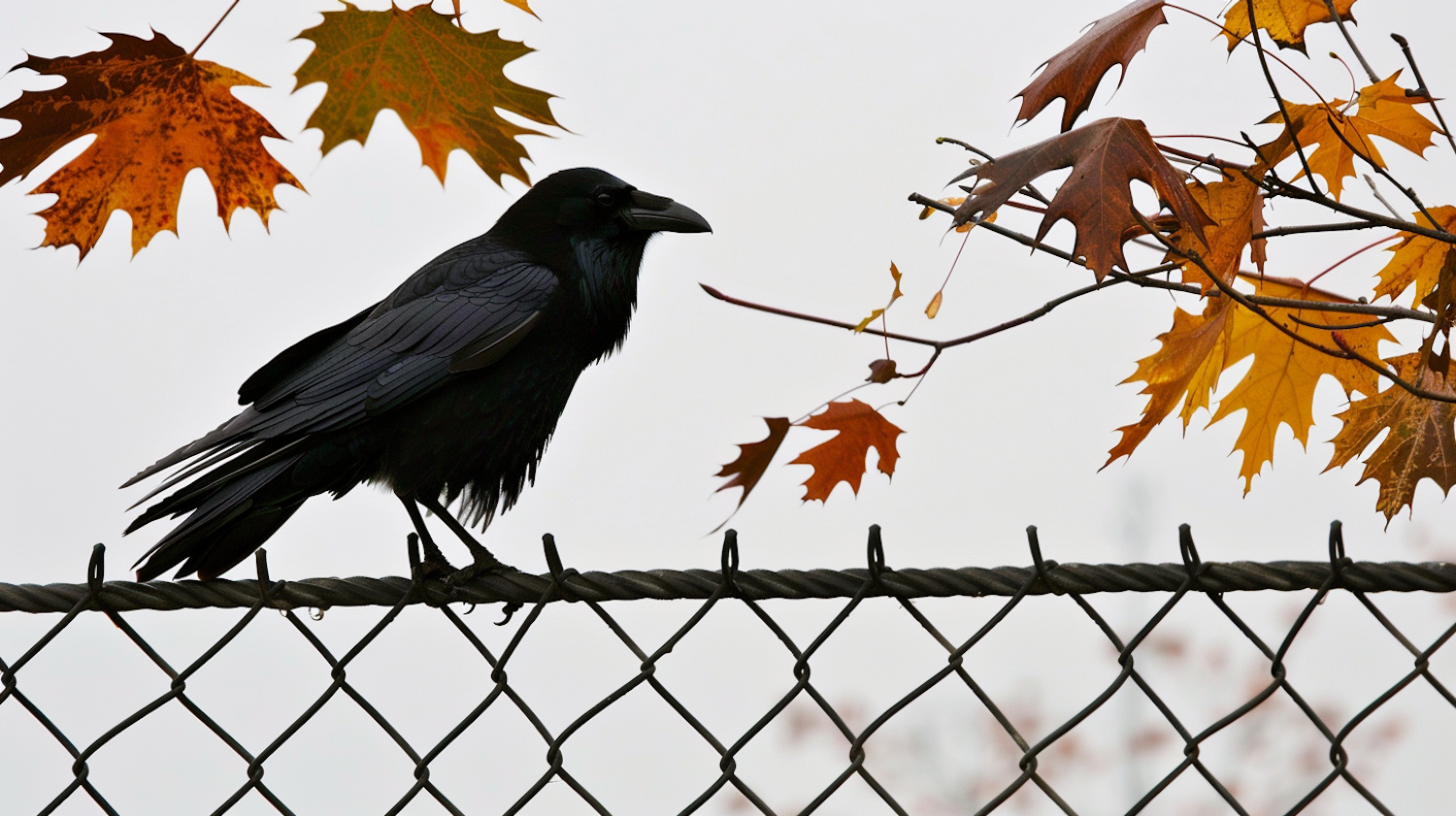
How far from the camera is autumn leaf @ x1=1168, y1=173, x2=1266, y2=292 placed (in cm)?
177

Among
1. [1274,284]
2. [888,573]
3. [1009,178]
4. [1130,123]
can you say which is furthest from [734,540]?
[1274,284]

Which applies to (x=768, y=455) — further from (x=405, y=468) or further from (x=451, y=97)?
(x=405, y=468)

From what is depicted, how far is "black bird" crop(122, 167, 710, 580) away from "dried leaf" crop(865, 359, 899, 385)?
1.26 meters

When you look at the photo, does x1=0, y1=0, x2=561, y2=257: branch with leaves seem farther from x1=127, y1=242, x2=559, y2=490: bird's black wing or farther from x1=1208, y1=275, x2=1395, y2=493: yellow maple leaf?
x1=1208, y1=275, x2=1395, y2=493: yellow maple leaf

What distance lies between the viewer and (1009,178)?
5.05 feet

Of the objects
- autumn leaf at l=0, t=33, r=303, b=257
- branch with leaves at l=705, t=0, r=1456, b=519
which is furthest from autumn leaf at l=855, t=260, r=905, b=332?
autumn leaf at l=0, t=33, r=303, b=257

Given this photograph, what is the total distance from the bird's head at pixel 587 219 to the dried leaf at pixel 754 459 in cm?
153

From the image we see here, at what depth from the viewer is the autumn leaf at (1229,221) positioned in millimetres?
→ 1768

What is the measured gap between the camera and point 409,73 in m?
1.87

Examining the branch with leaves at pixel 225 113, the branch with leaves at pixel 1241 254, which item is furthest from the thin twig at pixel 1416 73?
the branch with leaves at pixel 225 113

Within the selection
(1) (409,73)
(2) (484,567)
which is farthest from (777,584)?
(2) (484,567)

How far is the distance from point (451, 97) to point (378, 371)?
102 cm

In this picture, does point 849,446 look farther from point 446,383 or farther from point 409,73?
point 446,383

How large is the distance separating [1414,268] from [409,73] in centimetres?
155
